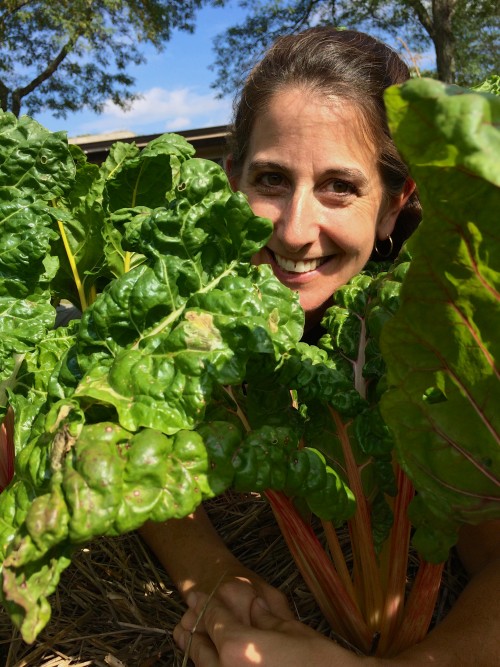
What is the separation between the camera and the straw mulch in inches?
66.2

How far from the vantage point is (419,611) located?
152 centimetres

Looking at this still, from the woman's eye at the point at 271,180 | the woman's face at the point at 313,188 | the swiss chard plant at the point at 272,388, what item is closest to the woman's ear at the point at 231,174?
the woman's face at the point at 313,188

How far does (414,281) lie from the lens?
110cm

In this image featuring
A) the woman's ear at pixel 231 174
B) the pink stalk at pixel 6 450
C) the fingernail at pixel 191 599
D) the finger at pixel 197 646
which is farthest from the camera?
the woman's ear at pixel 231 174

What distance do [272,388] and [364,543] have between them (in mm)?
482

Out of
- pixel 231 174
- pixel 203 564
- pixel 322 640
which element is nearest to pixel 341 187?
pixel 231 174

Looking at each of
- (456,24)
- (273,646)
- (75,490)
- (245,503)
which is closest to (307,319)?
(245,503)

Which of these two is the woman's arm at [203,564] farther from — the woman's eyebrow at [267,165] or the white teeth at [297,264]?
the woman's eyebrow at [267,165]

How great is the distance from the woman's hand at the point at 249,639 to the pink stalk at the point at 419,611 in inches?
7.7

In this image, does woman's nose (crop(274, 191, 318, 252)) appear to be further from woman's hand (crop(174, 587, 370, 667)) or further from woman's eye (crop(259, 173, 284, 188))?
woman's hand (crop(174, 587, 370, 667))

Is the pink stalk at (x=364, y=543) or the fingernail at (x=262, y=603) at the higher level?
the pink stalk at (x=364, y=543)

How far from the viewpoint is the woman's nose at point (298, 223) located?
6.80 feet

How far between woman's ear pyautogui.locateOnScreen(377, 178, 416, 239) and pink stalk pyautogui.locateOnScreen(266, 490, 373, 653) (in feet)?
4.23

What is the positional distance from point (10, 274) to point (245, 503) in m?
1.10
